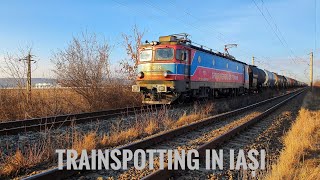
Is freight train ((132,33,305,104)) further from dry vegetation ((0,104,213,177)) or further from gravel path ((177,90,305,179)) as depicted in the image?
gravel path ((177,90,305,179))

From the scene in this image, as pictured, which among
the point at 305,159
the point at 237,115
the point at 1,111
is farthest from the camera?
the point at 237,115

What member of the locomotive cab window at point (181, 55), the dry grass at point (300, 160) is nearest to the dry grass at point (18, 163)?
the dry grass at point (300, 160)

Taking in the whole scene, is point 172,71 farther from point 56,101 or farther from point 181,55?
point 56,101

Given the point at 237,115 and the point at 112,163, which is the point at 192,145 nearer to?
the point at 112,163

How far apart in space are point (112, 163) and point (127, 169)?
0.43 meters

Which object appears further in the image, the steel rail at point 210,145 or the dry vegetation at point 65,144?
the dry vegetation at point 65,144

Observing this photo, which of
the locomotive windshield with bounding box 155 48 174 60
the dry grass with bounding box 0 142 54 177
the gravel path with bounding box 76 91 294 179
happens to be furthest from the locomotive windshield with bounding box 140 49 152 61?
the dry grass with bounding box 0 142 54 177

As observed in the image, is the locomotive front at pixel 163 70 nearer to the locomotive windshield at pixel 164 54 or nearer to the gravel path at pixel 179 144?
the locomotive windshield at pixel 164 54

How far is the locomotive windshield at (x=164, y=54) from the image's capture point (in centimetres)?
→ 1536

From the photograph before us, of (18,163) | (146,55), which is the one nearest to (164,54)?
(146,55)

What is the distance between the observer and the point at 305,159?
6.54 m

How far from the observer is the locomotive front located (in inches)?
591

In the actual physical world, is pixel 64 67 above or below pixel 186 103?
above

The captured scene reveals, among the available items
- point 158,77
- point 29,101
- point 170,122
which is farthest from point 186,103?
point 29,101
